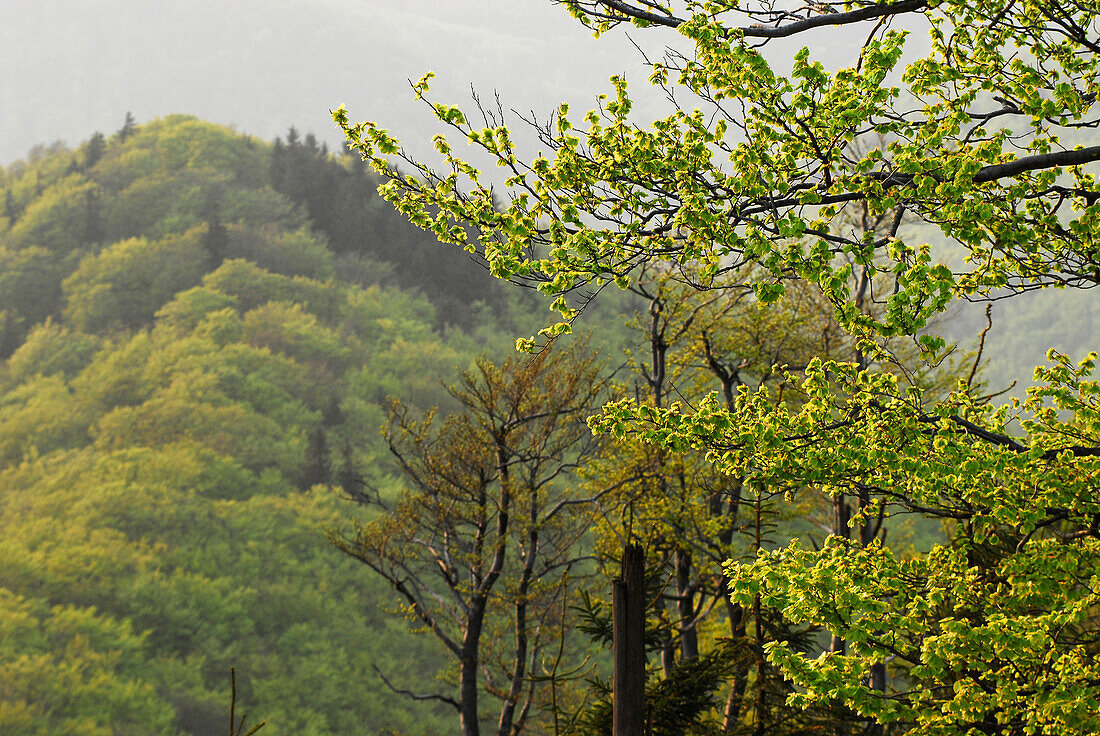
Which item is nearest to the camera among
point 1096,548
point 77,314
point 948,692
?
point 1096,548

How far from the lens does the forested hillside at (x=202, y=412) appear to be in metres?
26.3

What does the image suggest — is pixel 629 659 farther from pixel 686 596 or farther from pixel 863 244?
pixel 686 596

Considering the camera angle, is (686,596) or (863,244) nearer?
(863,244)

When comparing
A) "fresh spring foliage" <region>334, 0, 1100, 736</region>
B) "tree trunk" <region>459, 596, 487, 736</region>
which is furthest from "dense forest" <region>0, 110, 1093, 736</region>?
"fresh spring foliage" <region>334, 0, 1100, 736</region>

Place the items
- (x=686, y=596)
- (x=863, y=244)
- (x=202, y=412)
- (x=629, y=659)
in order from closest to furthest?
(x=629, y=659), (x=863, y=244), (x=686, y=596), (x=202, y=412)

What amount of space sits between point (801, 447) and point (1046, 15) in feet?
9.87

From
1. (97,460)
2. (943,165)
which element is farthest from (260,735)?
(943,165)

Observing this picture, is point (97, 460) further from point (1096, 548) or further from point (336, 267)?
point (1096, 548)

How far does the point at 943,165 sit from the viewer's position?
3.79 metres

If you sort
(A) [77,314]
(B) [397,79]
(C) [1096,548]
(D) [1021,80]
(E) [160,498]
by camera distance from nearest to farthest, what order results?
(D) [1021,80] → (C) [1096,548] → (E) [160,498] → (A) [77,314] → (B) [397,79]

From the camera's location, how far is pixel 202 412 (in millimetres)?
36594

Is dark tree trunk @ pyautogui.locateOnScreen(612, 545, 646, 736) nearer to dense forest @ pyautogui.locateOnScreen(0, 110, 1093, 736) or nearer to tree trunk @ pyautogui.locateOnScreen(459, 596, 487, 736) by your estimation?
dense forest @ pyautogui.locateOnScreen(0, 110, 1093, 736)

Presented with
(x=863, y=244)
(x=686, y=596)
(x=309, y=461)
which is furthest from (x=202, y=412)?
(x=863, y=244)

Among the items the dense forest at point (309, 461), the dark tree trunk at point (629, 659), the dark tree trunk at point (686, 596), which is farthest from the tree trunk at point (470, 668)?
the dark tree trunk at point (629, 659)
